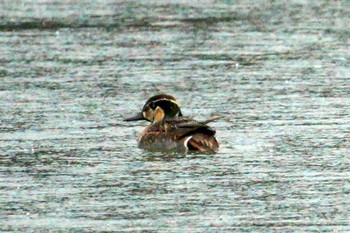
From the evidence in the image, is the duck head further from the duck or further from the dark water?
the dark water

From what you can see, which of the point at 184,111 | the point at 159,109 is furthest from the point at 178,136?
the point at 184,111

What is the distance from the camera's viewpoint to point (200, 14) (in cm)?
2356

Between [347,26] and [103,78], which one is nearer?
[103,78]

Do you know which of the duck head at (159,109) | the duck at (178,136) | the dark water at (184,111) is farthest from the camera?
the duck head at (159,109)

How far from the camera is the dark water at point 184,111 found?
9.41m

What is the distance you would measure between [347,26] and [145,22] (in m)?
3.23

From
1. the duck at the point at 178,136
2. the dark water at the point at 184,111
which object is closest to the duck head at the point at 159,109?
the duck at the point at 178,136

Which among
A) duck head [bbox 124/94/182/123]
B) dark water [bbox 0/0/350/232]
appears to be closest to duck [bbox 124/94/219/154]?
duck head [bbox 124/94/182/123]

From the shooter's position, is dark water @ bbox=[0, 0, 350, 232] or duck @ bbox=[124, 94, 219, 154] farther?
duck @ bbox=[124, 94, 219, 154]

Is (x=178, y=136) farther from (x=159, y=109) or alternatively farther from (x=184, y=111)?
(x=184, y=111)

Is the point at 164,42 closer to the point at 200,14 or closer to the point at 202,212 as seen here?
the point at 200,14

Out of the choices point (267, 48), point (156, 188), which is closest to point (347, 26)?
point (267, 48)

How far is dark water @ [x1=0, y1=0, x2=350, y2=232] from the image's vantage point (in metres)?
9.41

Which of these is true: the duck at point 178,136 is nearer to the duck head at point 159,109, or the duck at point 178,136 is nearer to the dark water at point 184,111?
the duck head at point 159,109
